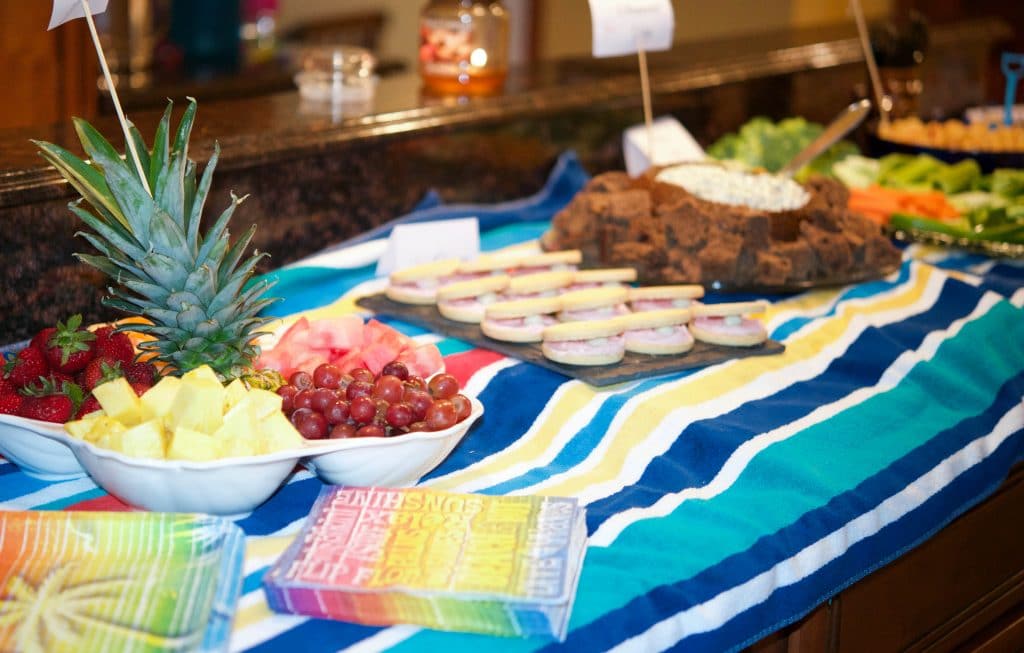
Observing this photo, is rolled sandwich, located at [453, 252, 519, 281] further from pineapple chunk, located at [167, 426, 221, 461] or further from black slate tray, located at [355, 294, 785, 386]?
pineapple chunk, located at [167, 426, 221, 461]

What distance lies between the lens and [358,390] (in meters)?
1.46

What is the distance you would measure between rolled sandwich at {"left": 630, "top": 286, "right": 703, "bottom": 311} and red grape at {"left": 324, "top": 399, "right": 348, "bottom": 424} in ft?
2.27

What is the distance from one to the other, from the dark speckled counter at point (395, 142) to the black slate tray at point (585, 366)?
35 centimetres

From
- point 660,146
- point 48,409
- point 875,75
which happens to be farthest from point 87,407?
point 875,75

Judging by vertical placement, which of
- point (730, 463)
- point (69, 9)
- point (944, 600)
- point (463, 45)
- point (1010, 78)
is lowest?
point (944, 600)

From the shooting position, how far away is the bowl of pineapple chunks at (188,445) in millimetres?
1284

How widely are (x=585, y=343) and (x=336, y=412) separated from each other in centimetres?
51

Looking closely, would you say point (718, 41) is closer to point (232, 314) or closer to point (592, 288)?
point (592, 288)

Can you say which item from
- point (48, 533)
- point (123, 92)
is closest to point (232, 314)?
point (48, 533)

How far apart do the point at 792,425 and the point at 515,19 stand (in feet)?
15.8

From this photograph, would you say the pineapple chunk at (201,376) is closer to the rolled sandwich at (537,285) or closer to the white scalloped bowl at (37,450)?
the white scalloped bowl at (37,450)

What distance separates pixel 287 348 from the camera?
1668 mm

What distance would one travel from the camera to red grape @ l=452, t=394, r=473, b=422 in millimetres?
1475

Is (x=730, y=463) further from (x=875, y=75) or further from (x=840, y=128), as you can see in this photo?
(x=875, y=75)
